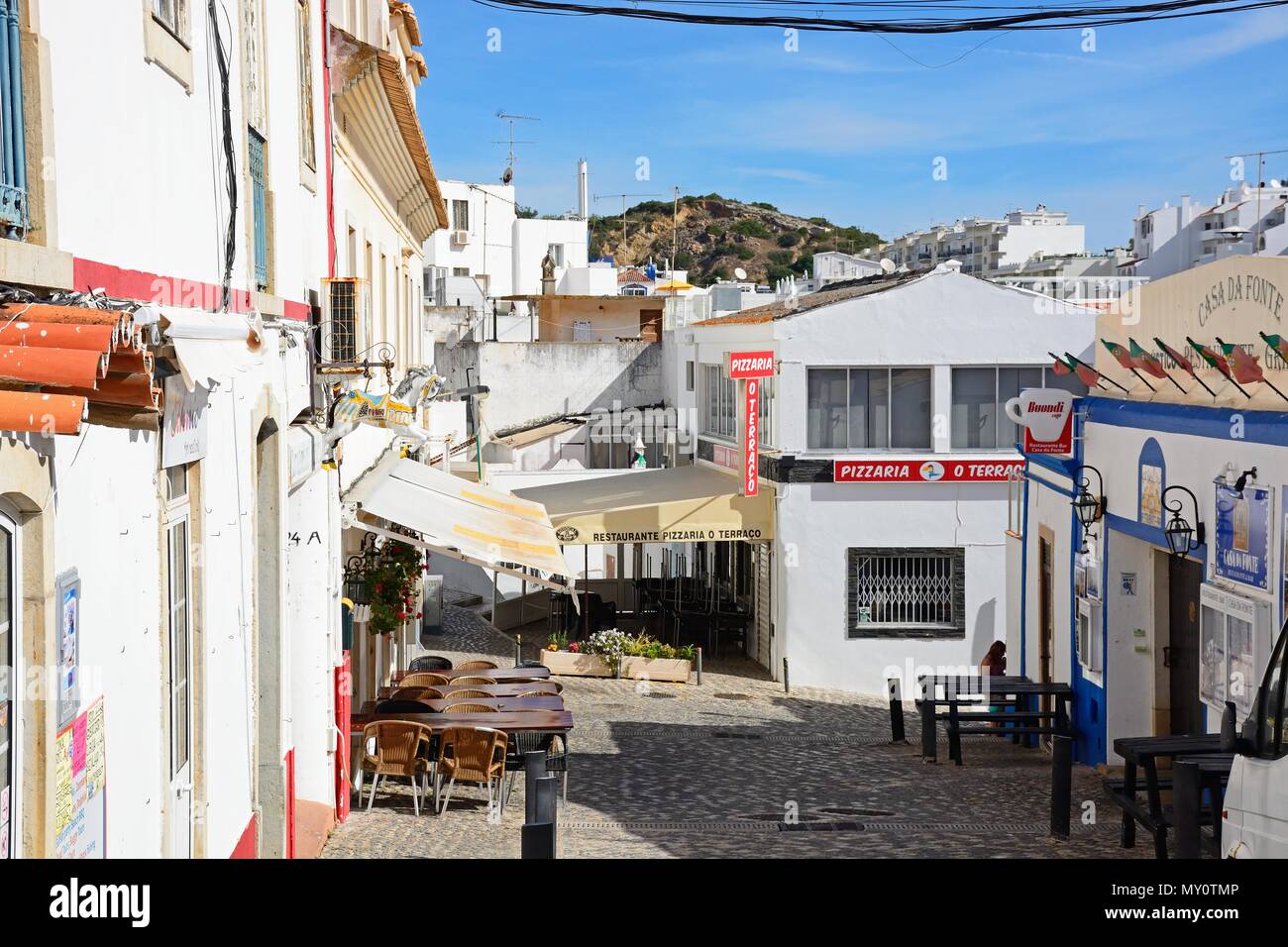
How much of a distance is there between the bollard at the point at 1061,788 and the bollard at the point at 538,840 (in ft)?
16.5

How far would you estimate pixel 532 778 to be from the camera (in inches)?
412

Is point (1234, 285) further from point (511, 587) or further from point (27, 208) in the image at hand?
point (511, 587)

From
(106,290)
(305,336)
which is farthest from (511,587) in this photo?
(106,290)

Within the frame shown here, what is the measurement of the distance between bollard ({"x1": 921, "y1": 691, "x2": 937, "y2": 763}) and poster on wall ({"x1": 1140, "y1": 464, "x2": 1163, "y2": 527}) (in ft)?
12.2

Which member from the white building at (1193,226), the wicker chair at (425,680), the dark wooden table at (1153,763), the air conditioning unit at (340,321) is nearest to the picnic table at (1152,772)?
the dark wooden table at (1153,763)

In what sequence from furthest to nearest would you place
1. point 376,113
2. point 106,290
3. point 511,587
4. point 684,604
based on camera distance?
1. point 511,587
2. point 684,604
3. point 376,113
4. point 106,290

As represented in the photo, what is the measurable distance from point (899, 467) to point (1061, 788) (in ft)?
42.9

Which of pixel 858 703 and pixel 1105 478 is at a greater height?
pixel 1105 478

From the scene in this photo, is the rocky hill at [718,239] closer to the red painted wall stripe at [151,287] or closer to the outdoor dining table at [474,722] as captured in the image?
the outdoor dining table at [474,722]

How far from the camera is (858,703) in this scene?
2336 cm

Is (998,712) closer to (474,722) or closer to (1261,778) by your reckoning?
(474,722)

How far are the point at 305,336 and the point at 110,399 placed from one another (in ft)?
23.3

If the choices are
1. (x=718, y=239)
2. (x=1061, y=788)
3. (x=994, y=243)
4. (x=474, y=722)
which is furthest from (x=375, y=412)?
(x=718, y=239)
